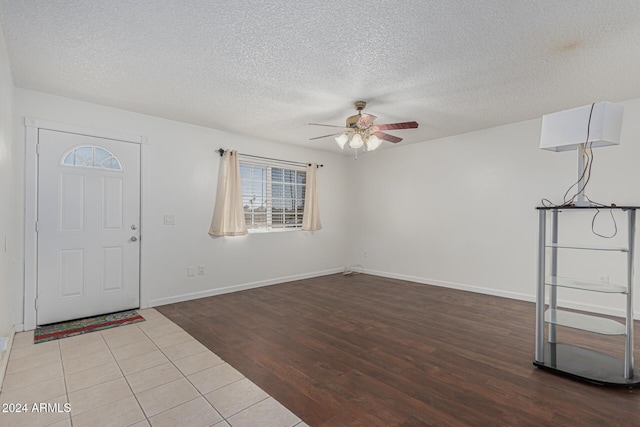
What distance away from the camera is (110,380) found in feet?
7.43

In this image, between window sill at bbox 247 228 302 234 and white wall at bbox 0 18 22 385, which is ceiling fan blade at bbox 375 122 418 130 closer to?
window sill at bbox 247 228 302 234

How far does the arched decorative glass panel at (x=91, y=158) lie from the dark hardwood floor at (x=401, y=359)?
1.91 metres

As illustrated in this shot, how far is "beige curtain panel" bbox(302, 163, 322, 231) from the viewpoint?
578 cm

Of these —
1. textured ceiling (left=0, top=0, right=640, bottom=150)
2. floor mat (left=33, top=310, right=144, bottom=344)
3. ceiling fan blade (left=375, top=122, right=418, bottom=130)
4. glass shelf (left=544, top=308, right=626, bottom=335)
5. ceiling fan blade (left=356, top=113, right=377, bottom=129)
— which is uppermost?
textured ceiling (left=0, top=0, right=640, bottom=150)

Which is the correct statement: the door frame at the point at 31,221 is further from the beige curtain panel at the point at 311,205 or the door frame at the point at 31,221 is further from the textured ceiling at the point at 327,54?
the beige curtain panel at the point at 311,205

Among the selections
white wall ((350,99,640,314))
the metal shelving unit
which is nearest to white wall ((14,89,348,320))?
white wall ((350,99,640,314))

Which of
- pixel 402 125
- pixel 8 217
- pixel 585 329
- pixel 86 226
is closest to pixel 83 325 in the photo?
pixel 86 226

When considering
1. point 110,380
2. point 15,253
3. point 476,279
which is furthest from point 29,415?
point 476,279

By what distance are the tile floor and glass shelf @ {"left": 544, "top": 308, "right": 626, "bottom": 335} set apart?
7.00ft

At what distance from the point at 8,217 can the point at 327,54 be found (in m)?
3.16

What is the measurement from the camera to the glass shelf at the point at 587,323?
2.25 meters

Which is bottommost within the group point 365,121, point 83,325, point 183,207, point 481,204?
point 83,325

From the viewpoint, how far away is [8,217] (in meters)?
2.75

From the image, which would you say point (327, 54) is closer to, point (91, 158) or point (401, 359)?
point (401, 359)
